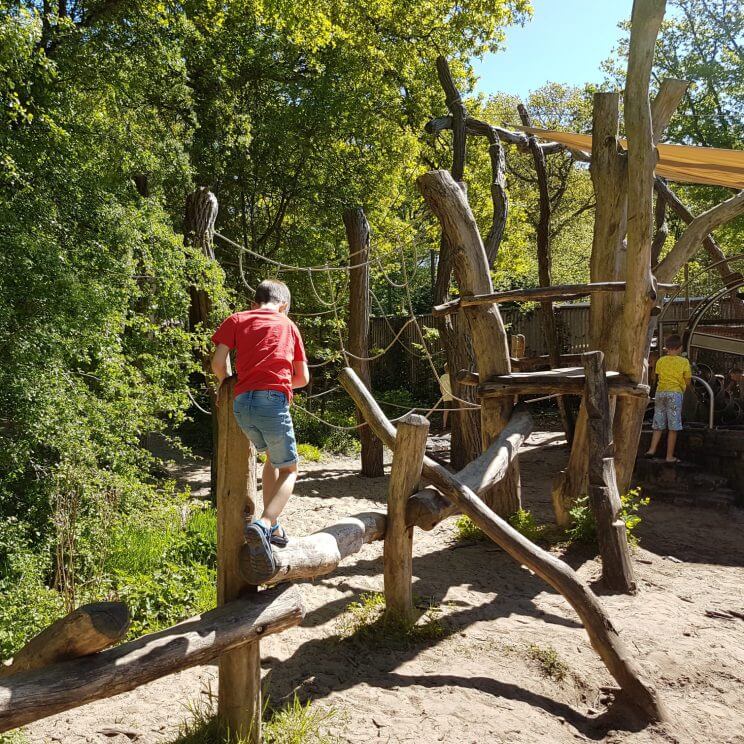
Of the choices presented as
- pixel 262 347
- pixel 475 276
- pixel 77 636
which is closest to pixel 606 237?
pixel 475 276

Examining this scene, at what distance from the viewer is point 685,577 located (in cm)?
535

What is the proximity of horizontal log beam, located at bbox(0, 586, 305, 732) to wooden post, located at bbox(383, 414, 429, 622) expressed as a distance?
123 cm

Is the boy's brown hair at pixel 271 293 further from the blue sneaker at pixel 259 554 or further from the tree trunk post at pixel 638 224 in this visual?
the tree trunk post at pixel 638 224

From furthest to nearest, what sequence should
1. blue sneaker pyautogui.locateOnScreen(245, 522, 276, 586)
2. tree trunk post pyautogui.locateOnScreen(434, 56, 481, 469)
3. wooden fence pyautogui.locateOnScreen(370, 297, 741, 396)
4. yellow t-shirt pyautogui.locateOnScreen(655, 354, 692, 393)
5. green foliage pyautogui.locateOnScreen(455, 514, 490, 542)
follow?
wooden fence pyautogui.locateOnScreen(370, 297, 741, 396), tree trunk post pyautogui.locateOnScreen(434, 56, 481, 469), yellow t-shirt pyautogui.locateOnScreen(655, 354, 692, 393), green foliage pyautogui.locateOnScreen(455, 514, 490, 542), blue sneaker pyautogui.locateOnScreen(245, 522, 276, 586)

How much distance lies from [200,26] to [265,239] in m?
3.30

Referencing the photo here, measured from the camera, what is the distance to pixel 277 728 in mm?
2967

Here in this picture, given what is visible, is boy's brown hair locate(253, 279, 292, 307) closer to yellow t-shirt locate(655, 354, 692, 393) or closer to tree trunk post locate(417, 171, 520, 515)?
tree trunk post locate(417, 171, 520, 515)

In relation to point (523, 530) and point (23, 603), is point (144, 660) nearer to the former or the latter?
point (23, 603)

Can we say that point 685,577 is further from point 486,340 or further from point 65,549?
point 65,549

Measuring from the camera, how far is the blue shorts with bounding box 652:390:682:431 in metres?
7.80

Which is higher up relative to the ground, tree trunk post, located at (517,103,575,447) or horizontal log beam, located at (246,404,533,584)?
tree trunk post, located at (517,103,575,447)

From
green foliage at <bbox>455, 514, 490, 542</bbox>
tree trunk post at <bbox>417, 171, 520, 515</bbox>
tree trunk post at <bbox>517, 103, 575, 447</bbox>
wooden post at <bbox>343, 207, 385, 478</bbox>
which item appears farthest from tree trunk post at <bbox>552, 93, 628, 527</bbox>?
wooden post at <bbox>343, 207, 385, 478</bbox>

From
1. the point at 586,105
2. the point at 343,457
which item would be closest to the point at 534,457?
the point at 343,457

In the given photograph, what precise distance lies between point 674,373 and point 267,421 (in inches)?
250
